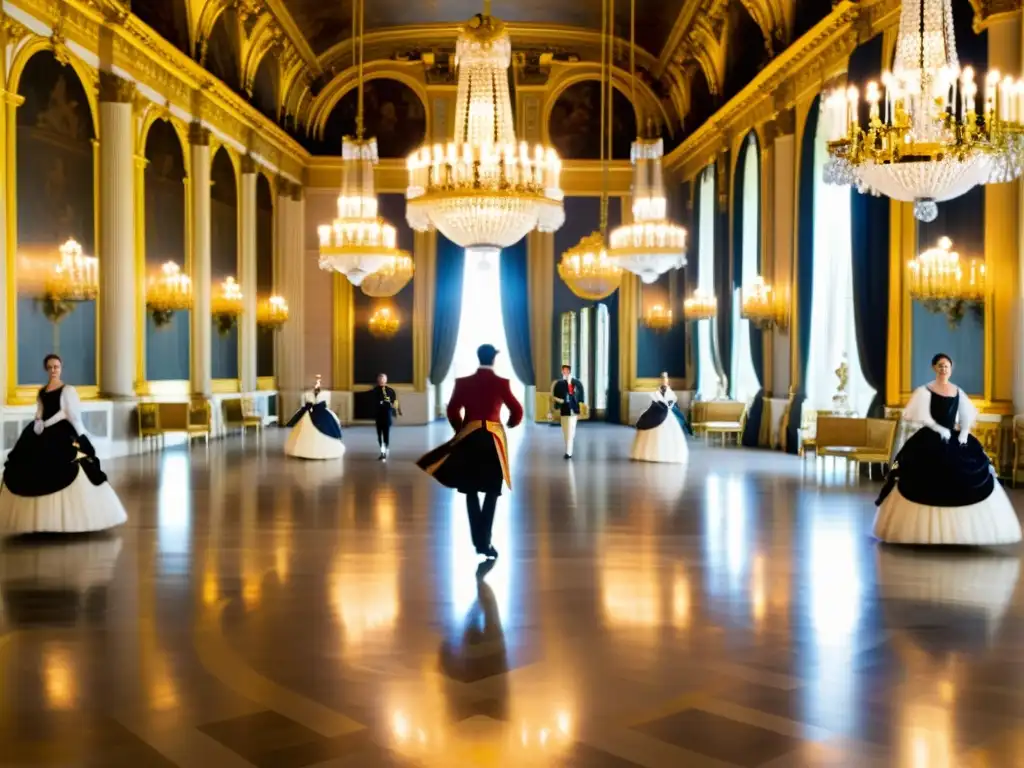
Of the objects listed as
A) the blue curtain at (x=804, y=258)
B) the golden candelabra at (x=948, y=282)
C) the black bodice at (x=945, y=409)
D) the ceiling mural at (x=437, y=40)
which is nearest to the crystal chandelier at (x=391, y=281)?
the ceiling mural at (x=437, y=40)

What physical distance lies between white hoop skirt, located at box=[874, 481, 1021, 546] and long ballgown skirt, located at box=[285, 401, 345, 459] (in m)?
8.41

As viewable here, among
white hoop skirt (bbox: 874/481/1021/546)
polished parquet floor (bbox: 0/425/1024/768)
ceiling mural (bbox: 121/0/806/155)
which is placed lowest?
polished parquet floor (bbox: 0/425/1024/768)

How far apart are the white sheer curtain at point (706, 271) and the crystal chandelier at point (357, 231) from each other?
903 centimetres

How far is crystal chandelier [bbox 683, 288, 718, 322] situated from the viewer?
1856 cm

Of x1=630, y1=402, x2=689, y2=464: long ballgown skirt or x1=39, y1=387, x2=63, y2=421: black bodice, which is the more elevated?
x1=39, y1=387, x2=63, y2=421: black bodice

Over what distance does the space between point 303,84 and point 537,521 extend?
15.8 m

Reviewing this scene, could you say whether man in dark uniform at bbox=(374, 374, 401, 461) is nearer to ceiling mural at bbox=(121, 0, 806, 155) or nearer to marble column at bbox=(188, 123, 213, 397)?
marble column at bbox=(188, 123, 213, 397)

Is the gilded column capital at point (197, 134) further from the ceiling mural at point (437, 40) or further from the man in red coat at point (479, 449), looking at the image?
the man in red coat at point (479, 449)

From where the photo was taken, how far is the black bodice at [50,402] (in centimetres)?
712

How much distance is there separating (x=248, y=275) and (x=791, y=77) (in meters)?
10.2

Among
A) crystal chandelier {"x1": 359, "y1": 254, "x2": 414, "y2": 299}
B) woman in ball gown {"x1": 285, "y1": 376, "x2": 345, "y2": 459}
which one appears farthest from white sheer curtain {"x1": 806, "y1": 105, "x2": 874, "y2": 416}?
crystal chandelier {"x1": 359, "y1": 254, "x2": 414, "y2": 299}

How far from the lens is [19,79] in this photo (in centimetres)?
1095

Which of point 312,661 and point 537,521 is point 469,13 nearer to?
point 537,521

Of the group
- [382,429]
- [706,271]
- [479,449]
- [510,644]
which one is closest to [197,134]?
[382,429]
